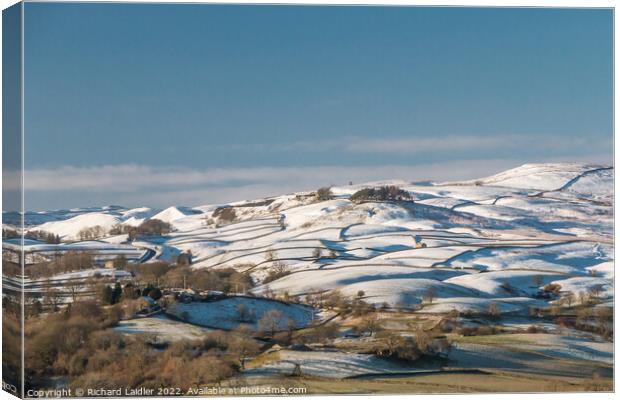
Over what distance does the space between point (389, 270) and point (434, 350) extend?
1.19 m

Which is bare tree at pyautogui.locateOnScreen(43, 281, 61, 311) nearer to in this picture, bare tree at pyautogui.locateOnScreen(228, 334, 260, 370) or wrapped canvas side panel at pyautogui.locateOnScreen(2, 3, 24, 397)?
wrapped canvas side panel at pyautogui.locateOnScreen(2, 3, 24, 397)

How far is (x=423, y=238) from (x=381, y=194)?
0.82m

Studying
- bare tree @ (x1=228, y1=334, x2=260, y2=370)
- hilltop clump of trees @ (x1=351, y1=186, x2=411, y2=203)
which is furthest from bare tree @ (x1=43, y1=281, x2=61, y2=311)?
hilltop clump of trees @ (x1=351, y1=186, x2=411, y2=203)

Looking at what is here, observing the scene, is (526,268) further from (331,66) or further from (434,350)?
(331,66)

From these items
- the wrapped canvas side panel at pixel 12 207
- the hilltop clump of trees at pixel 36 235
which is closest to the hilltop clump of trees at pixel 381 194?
the hilltop clump of trees at pixel 36 235

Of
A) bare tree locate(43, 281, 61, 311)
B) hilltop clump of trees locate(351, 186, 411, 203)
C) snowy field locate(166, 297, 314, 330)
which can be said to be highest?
hilltop clump of trees locate(351, 186, 411, 203)

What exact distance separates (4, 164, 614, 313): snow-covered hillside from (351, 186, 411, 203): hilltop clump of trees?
0.07 m

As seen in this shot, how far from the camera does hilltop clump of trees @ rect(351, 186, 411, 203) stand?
54.9 ft

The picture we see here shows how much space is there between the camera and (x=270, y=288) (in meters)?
16.4

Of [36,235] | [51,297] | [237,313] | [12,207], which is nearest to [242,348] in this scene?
[237,313]

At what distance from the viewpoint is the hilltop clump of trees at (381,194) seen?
659 inches

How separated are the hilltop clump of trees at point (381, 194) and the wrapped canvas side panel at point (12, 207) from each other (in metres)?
4.35

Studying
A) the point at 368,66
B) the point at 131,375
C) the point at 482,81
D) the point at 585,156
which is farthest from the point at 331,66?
the point at 131,375

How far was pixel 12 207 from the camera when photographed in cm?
1598
